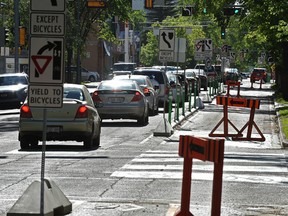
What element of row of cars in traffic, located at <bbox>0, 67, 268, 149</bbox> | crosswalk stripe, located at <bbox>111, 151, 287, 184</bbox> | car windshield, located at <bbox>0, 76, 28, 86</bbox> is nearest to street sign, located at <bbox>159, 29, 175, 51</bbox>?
row of cars in traffic, located at <bbox>0, 67, 268, 149</bbox>

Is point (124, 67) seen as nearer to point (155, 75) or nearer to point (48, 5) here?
point (155, 75)

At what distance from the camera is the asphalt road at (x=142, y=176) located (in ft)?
40.1

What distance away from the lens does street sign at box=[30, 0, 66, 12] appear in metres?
10.7

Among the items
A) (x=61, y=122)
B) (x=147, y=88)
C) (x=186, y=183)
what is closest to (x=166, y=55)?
(x=147, y=88)

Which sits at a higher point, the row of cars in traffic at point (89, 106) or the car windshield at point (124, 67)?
the row of cars in traffic at point (89, 106)

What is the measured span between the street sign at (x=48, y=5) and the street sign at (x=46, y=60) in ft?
1.10

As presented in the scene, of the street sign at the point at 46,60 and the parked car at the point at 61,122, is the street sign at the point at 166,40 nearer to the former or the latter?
the parked car at the point at 61,122

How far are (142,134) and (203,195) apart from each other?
13.3 m

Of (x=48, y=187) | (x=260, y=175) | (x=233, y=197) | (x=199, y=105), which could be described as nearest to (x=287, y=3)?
(x=199, y=105)

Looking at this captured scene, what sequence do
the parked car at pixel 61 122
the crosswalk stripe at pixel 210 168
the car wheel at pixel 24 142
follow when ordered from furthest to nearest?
the car wheel at pixel 24 142
the parked car at pixel 61 122
the crosswalk stripe at pixel 210 168

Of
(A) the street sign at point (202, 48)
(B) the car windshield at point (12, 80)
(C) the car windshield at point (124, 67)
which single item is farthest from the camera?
(C) the car windshield at point (124, 67)

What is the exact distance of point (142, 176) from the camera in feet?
51.0

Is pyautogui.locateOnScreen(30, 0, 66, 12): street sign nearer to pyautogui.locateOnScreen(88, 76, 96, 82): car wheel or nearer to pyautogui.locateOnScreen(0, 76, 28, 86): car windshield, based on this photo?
pyautogui.locateOnScreen(0, 76, 28, 86): car windshield

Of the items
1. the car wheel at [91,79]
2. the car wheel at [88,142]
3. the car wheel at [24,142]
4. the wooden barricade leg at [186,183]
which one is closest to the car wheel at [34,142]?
the car wheel at [24,142]
